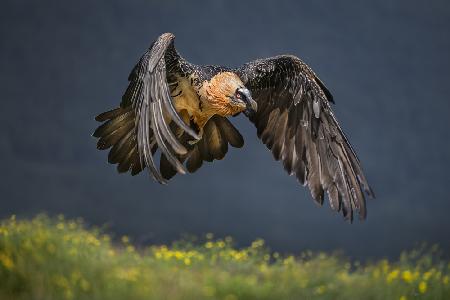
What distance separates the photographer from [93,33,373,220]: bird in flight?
905 centimetres

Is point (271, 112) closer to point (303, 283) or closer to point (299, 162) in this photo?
point (299, 162)

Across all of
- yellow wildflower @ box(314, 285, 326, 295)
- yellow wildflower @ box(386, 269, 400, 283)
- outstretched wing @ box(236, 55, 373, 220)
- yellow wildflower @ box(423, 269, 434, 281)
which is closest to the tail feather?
outstretched wing @ box(236, 55, 373, 220)

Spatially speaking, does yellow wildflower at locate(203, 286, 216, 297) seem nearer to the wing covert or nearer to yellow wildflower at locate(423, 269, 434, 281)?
the wing covert

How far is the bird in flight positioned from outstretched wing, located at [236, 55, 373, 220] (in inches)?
0.5

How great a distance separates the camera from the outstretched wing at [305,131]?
9.65m

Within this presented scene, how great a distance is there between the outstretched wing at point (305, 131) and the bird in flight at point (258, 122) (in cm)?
1

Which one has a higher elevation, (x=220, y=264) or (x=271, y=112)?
(x=271, y=112)

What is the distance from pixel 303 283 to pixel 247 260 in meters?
1.06

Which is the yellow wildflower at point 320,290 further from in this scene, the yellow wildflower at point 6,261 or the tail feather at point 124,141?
the yellow wildflower at point 6,261

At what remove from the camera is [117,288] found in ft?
21.1

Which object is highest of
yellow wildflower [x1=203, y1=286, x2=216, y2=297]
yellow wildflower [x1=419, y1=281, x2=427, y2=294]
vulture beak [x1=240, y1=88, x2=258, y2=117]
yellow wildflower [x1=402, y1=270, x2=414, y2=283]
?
vulture beak [x1=240, y1=88, x2=258, y2=117]

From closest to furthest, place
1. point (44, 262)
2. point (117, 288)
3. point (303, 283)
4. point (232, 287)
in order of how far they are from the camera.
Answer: point (117, 288), point (44, 262), point (232, 287), point (303, 283)

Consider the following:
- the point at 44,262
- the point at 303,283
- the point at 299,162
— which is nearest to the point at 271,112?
the point at 299,162

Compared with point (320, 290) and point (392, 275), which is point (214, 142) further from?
point (392, 275)
